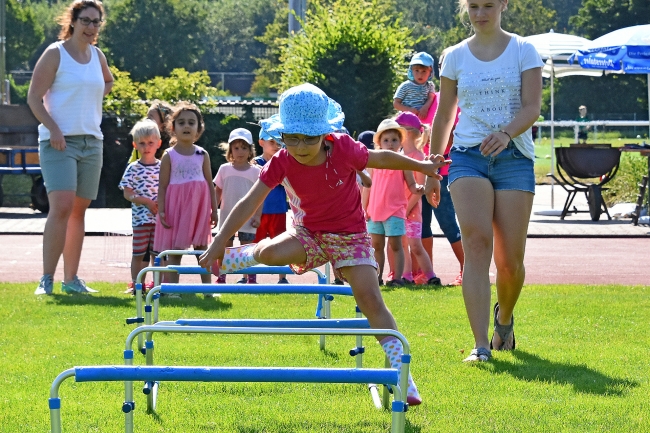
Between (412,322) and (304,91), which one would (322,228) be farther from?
(412,322)

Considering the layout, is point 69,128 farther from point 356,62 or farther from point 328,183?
point 356,62

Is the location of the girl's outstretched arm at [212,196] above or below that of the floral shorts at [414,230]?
above

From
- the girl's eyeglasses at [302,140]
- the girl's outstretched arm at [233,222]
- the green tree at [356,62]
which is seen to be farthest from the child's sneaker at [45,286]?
the green tree at [356,62]

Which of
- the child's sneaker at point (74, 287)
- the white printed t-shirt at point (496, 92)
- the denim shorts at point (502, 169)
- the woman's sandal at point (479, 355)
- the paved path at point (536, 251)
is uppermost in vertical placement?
the white printed t-shirt at point (496, 92)

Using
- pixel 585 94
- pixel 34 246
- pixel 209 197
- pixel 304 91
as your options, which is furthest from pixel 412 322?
pixel 585 94

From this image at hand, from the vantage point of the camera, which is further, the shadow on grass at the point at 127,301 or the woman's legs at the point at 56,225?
the woman's legs at the point at 56,225

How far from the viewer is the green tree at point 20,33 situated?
85500 mm

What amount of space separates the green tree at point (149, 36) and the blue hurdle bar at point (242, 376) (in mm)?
91077

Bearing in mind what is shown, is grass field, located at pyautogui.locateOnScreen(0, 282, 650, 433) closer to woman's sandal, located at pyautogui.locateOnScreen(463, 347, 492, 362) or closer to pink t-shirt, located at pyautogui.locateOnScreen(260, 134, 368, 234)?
woman's sandal, located at pyautogui.locateOnScreen(463, 347, 492, 362)

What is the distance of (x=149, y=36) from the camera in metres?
95.9

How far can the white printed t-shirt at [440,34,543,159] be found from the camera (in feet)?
21.0

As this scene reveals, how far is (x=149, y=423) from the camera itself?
501cm

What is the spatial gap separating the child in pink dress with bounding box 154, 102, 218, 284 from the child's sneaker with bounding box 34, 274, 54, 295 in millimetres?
989

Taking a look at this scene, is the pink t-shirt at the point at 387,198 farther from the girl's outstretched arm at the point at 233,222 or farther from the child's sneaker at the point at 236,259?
the girl's outstretched arm at the point at 233,222
